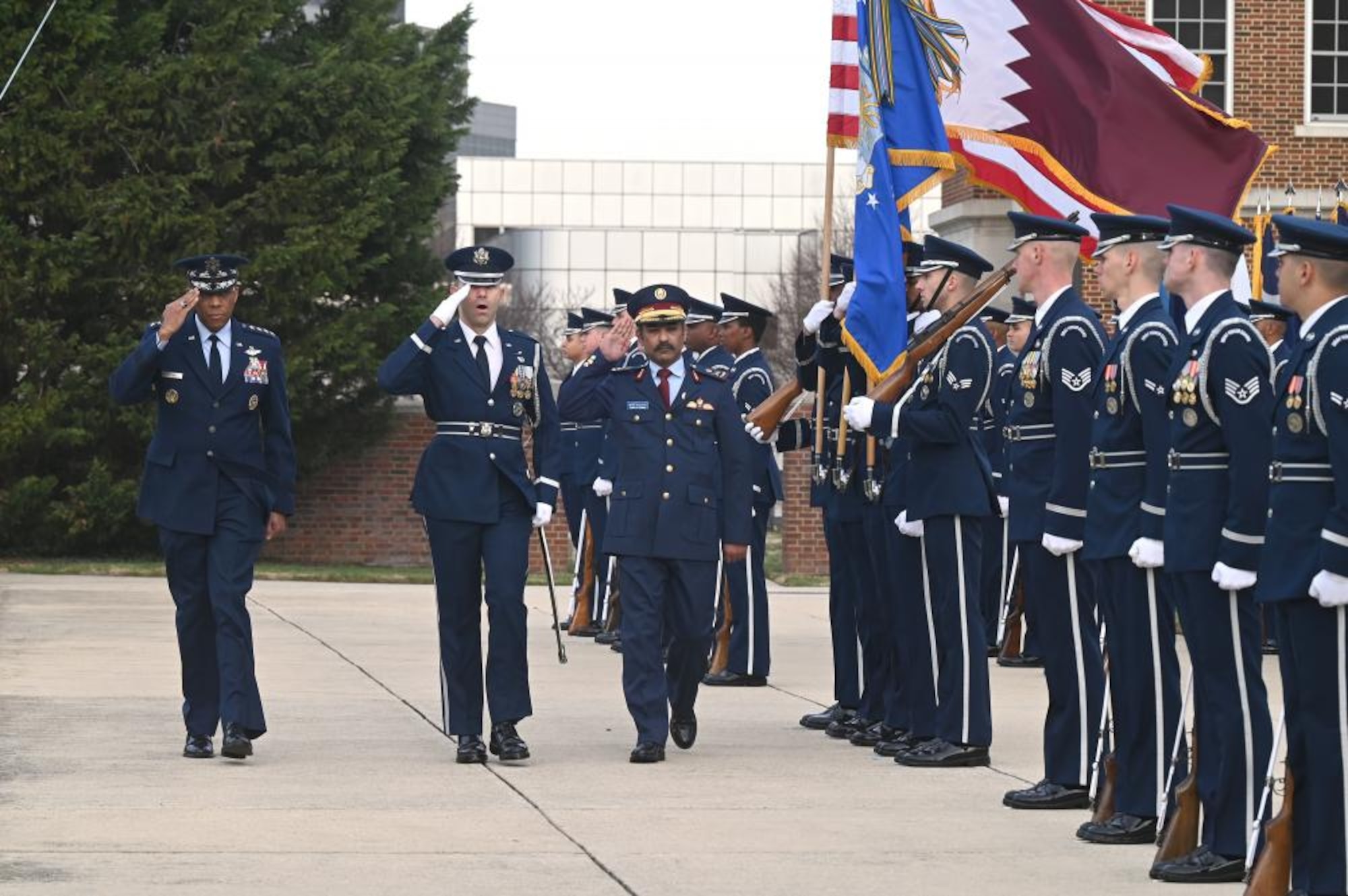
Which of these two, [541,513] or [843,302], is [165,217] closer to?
[843,302]

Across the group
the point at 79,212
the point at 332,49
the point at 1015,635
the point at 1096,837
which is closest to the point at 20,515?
the point at 79,212

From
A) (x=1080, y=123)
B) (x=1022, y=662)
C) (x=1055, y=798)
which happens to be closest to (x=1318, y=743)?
(x=1055, y=798)

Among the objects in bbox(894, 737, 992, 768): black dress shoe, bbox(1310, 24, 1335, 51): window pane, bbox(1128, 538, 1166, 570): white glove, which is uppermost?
bbox(1310, 24, 1335, 51): window pane

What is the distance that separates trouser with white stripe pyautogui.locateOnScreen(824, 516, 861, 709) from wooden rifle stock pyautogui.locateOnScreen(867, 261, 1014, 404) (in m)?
1.38

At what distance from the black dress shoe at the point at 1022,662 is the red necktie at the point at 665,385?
6129 mm

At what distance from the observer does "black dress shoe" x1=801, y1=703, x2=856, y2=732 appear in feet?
40.7

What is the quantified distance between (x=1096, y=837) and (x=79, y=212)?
2048 cm

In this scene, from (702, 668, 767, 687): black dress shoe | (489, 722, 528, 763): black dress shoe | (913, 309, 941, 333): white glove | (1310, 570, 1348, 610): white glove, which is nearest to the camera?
(1310, 570, 1348, 610): white glove

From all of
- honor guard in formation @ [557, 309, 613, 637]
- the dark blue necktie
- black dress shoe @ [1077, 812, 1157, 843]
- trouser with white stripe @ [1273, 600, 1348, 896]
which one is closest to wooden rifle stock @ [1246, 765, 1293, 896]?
trouser with white stripe @ [1273, 600, 1348, 896]

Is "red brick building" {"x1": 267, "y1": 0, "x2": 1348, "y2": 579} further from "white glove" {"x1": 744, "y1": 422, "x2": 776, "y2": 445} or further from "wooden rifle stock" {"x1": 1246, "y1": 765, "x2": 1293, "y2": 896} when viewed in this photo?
"wooden rifle stock" {"x1": 1246, "y1": 765, "x2": 1293, "y2": 896}

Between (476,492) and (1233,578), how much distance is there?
4.45 meters

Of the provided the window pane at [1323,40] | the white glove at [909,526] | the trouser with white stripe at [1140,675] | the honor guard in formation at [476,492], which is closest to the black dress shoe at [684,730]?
the honor guard in formation at [476,492]

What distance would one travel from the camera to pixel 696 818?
931 centimetres

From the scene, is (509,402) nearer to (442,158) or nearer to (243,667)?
(243,667)
